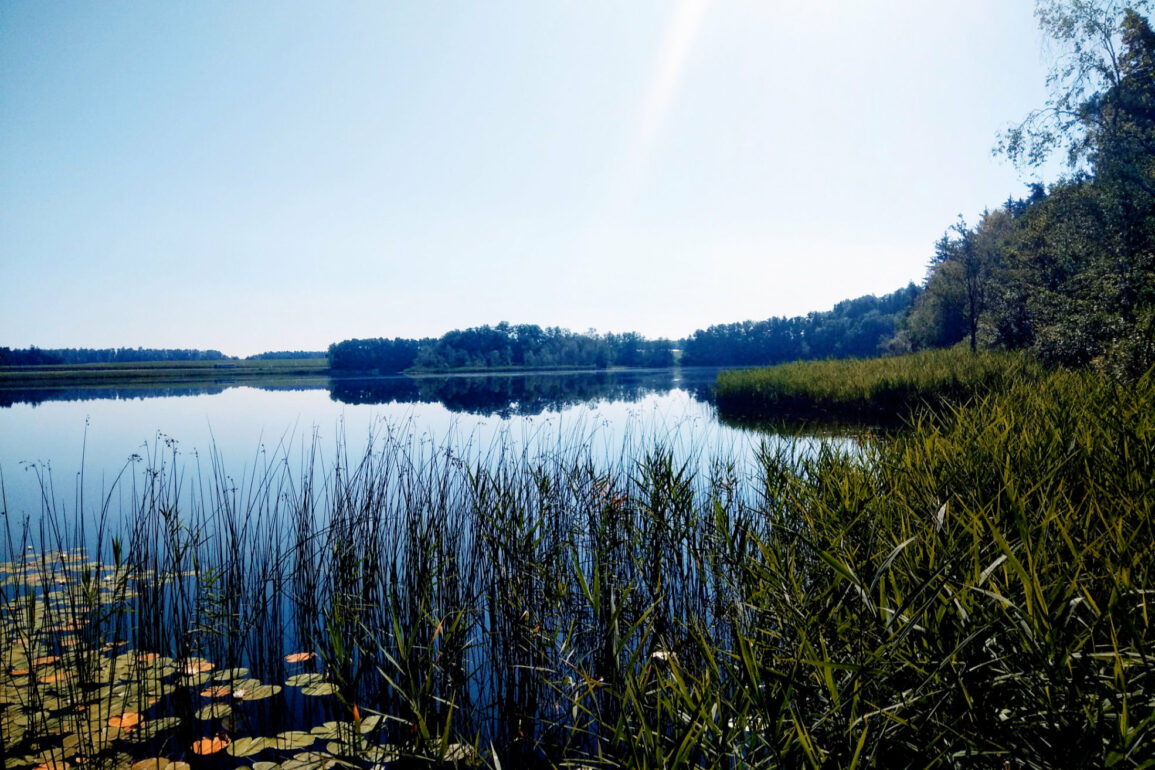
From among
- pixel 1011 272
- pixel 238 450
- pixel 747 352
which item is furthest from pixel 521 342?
pixel 238 450

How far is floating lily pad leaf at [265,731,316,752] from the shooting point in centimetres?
262

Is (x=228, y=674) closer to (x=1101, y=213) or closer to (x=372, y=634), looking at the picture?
(x=372, y=634)

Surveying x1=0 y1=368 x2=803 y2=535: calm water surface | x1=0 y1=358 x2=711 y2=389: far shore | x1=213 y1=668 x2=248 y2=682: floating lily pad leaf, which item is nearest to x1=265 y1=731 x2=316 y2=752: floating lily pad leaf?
x1=213 y1=668 x2=248 y2=682: floating lily pad leaf

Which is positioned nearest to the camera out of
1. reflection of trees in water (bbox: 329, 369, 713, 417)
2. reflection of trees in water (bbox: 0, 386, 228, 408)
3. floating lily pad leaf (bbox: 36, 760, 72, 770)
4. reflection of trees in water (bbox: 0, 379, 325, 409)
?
floating lily pad leaf (bbox: 36, 760, 72, 770)

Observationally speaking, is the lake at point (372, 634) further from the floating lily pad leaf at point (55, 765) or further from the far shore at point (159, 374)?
the far shore at point (159, 374)

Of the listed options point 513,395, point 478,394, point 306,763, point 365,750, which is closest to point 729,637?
point 365,750

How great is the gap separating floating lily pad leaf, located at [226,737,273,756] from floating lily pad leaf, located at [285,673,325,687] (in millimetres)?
486

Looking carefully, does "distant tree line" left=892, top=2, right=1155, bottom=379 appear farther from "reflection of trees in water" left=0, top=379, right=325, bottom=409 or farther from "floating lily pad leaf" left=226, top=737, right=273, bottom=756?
"reflection of trees in water" left=0, top=379, right=325, bottom=409

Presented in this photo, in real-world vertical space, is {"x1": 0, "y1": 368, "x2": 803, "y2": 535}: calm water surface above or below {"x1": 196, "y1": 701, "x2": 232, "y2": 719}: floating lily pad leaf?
above

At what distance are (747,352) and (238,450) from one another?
220 feet

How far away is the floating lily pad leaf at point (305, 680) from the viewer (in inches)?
125

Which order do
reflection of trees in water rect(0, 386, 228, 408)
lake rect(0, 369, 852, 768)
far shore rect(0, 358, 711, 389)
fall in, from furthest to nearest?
far shore rect(0, 358, 711, 389)
reflection of trees in water rect(0, 386, 228, 408)
lake rect(0, 369, 852, 768)

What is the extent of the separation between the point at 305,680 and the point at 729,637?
2.39 m

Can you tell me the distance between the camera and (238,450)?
1162cm
